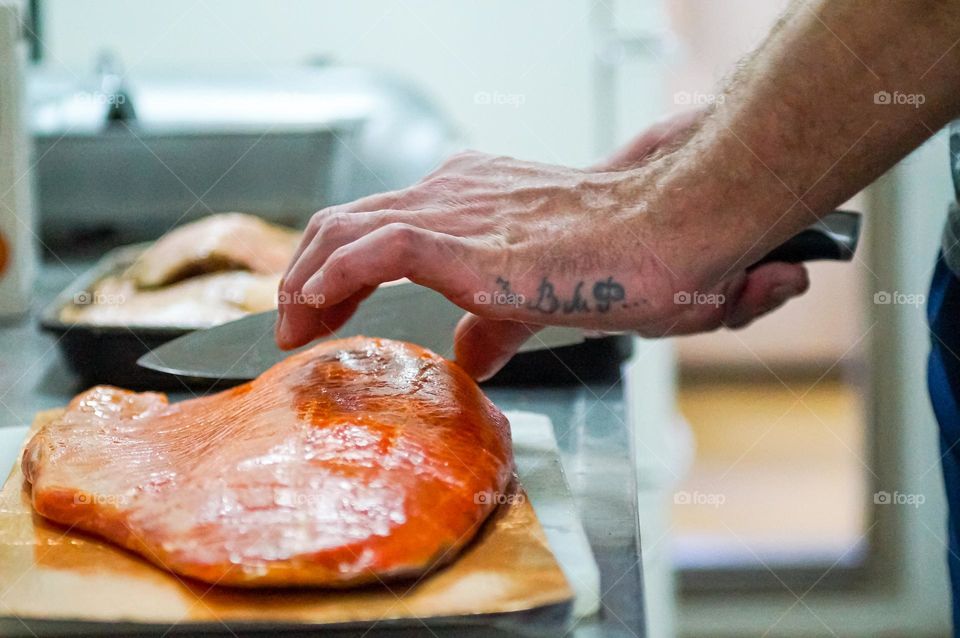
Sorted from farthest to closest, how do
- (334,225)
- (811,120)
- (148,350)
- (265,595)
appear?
(148,350), (334,225), (811,120), (265,595)

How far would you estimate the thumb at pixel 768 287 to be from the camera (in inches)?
56.7

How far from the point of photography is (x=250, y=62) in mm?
3693

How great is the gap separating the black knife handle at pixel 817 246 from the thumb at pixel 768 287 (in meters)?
0.01

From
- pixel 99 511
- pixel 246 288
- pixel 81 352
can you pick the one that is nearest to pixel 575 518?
pixel 99 511

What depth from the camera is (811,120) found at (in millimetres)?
1078

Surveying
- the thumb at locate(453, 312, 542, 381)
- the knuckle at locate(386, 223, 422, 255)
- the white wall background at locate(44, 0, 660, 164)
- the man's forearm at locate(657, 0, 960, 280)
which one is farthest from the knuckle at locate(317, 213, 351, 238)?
the white wall background at locate(44, 0, 660, 164)

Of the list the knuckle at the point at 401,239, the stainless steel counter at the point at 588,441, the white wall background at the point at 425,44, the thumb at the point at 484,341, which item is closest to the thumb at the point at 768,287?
the stainless steel counter at the point at 588,441

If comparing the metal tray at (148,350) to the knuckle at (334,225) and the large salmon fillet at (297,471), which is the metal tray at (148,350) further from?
the knuckle at (334,225)

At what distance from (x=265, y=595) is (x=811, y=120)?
2.39 ft

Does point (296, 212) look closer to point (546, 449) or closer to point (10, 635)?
point (546, 449)

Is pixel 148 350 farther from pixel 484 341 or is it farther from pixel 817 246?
pixel 817 246

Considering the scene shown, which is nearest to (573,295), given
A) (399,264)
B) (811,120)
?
(399,264)

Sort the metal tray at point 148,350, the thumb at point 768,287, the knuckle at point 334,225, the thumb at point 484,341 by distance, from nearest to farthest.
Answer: the knuckle at point 334,225, the thumb at point 484,341, the thumb at point 768,287, the metal tray at point 148,350

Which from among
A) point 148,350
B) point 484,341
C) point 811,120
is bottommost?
point 148,350
